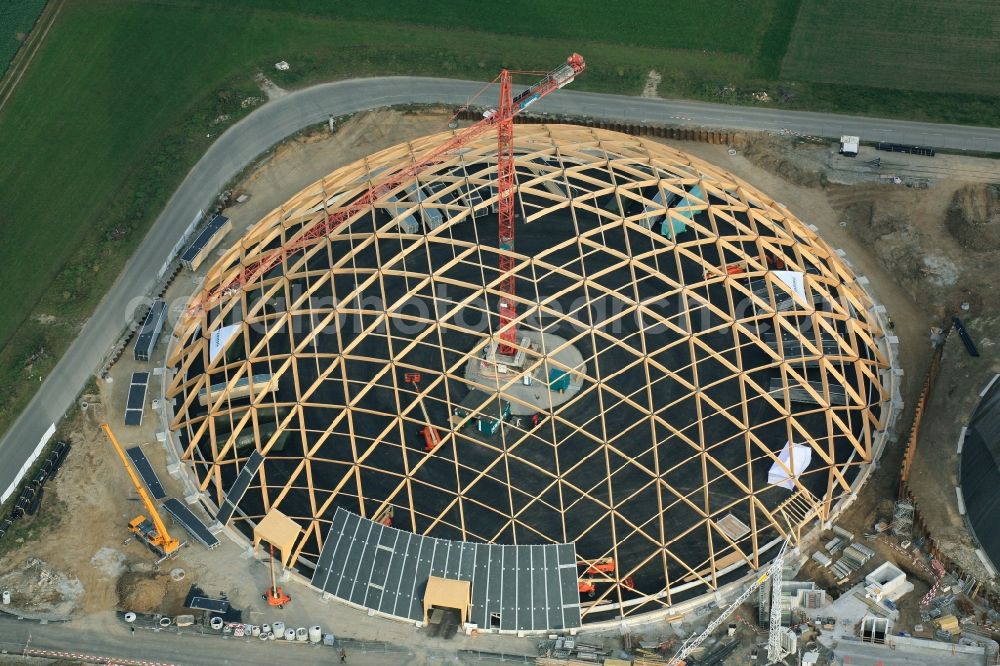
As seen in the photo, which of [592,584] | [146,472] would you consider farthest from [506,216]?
[146,472]

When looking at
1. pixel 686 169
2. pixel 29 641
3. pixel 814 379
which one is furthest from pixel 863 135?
pixel 29 641

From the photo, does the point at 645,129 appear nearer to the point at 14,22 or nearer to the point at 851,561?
the point at 851,561

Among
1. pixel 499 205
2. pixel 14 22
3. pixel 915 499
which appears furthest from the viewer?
pixel 14 22

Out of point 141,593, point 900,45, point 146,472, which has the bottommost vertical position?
point 141,593

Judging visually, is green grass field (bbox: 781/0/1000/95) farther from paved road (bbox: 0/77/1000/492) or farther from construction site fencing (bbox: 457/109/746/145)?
construction site fencing (bbox: 457/109/746/145)

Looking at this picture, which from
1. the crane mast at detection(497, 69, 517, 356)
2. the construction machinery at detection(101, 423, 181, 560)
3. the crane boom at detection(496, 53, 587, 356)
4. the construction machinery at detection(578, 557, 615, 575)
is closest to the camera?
the construction machinery at detection(578, 557, 615, 575)

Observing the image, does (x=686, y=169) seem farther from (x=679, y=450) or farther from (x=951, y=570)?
(x=951, y=570)

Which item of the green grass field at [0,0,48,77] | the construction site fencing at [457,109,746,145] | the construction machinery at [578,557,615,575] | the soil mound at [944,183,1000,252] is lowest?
the construction machinery at [578,557,615,575]

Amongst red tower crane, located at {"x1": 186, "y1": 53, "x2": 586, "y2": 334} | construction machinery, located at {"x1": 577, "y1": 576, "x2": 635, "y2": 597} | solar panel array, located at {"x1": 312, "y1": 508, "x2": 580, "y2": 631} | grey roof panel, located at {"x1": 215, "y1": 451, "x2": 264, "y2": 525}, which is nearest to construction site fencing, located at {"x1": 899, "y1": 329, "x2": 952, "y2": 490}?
construction machinery, located at {"x1": 577, "y1": 576, "x2": 635, "y2": 597}

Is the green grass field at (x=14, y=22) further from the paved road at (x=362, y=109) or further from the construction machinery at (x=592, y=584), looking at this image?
the construction machinery at (x=592, y=584)
